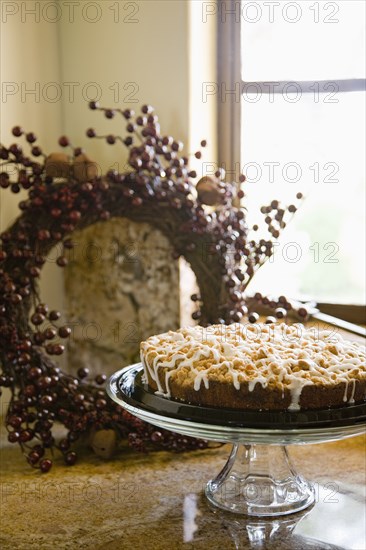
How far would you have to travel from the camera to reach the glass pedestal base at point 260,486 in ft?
3.69

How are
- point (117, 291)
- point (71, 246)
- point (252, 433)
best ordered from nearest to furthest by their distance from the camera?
→ point (252, 433), point (71, 246), point (117, 291)

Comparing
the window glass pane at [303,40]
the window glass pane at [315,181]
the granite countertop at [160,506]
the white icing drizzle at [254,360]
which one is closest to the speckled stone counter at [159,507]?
the granite countertop at [160,506]

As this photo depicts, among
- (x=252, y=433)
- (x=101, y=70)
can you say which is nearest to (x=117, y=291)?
(x=101, y=70)

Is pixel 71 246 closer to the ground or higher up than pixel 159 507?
higher up

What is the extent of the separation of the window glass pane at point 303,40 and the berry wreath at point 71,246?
0.38m

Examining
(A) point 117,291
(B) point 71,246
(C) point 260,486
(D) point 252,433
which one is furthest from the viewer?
(A) point 117,291

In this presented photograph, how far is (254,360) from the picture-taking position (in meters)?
1.05

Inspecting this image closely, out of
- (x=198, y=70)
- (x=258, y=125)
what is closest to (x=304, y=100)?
(x=258, y=125)

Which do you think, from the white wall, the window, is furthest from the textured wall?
the window

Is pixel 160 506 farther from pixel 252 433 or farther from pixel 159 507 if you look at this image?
pixel 252 433

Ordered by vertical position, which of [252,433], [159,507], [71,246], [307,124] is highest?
[307,124]

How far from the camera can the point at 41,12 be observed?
1675 millimetres

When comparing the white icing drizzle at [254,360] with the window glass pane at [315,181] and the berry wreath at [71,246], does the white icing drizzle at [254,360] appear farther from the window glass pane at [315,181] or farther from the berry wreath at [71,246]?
the window glass pane at [315,181]

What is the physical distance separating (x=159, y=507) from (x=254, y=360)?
279 mm
